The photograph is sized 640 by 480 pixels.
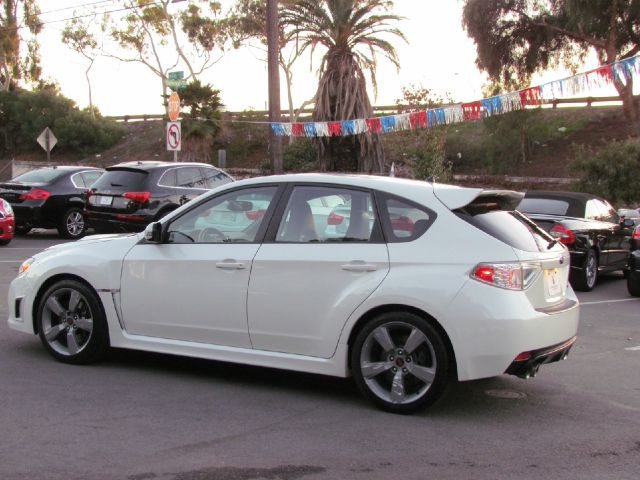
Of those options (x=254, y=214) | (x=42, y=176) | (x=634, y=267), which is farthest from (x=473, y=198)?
(x=42, y=176)

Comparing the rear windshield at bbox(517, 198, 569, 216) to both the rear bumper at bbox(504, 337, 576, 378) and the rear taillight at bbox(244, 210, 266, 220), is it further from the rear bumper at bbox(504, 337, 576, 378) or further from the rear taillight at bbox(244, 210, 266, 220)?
the rear taillight at bbox(244, 210, 266, 220)

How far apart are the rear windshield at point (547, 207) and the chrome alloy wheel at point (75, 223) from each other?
1014 centimetres

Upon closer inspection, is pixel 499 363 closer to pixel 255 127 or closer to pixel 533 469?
pixel 533 469

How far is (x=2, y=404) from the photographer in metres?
5.41

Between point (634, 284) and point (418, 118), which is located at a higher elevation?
point (418, 118)

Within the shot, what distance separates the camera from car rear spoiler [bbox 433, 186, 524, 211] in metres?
5.49

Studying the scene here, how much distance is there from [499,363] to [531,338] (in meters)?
0.29

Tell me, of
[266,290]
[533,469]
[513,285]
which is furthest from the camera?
[266,290]

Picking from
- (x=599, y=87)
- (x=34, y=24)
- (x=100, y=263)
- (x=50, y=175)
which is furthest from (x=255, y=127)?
(x=100, y=263)

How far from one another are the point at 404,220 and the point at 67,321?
2.97 meters

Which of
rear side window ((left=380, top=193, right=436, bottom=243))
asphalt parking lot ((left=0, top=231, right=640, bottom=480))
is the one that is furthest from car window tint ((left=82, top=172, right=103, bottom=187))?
rear side window ((left=380, top=193, right=436, bottom=243))

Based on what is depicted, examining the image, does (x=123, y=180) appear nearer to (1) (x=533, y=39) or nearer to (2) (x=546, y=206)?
(2) (x=546, y=206)

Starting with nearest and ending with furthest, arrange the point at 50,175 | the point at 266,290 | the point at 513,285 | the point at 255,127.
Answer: the point at 513,285
the point at 266,290
the point at 50,175
the point at 255,127

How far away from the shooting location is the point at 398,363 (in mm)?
5348
